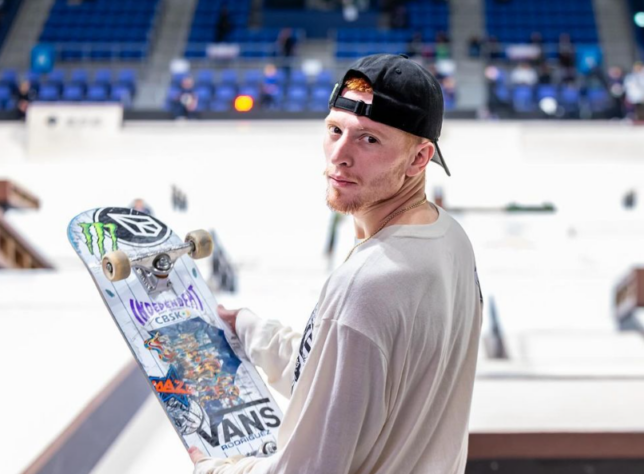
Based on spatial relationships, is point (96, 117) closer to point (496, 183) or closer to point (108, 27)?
point (108, 27)

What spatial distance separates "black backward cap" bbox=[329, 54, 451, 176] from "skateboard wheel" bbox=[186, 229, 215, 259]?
717 millimetres

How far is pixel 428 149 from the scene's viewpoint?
124 centimetres

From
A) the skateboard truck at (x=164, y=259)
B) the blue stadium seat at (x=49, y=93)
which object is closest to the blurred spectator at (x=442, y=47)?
the blue stadium seat at (x=49, y=93)

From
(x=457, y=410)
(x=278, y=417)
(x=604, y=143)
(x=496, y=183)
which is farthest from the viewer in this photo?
(x=604, y=143)

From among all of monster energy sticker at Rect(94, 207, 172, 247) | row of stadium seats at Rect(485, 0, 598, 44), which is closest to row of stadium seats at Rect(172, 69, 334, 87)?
row of stadium seats at Rect(485, 0, 598, 44)

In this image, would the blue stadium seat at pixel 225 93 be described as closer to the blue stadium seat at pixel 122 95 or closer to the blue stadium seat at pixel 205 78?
the blue stadium seat at pixel 205 78

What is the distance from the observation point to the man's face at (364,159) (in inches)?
47.4

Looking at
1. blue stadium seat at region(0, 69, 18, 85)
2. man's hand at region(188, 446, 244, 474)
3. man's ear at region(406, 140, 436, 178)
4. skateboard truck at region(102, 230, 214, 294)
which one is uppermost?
man's ear at region(406, 140, 436, 178)

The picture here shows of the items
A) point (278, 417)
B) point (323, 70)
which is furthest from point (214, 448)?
point (323, 70)

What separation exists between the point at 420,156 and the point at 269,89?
36.5 ft

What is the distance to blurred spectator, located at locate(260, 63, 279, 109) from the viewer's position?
39.4 feet

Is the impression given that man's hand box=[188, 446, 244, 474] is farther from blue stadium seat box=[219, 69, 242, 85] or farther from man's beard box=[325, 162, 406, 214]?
blue stadium seat box=[219, 69, 242, 85]

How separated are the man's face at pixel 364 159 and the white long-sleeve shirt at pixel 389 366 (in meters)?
0.09

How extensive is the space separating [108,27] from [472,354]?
15.1 meters
